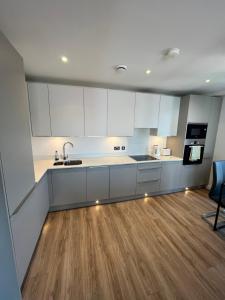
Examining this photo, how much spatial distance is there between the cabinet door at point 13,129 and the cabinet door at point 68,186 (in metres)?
0.88

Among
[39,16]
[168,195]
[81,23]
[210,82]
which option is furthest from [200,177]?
[39,16]

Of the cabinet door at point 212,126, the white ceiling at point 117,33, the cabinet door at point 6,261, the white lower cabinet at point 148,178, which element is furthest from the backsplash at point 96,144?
the cabinet door at point 6,261

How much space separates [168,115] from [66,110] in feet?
7.17

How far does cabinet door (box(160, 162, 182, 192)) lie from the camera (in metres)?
3.07

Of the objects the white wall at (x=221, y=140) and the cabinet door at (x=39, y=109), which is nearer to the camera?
the cabinet door at (x=39, y=109)

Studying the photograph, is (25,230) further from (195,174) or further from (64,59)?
(195,174)

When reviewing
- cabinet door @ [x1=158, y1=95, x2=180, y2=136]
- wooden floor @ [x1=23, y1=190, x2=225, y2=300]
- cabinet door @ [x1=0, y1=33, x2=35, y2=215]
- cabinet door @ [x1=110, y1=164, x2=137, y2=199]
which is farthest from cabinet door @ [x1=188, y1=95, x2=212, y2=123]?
cabinet door @ [x1=0, y1=33, x2=35, y2=215]

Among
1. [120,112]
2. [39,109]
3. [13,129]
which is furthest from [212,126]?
[13,129]

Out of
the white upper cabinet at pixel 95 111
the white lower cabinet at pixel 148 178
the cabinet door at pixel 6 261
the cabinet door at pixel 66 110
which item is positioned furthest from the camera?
the white lower cabinet at pixel 148 178

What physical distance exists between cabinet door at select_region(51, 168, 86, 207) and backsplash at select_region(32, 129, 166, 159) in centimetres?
62

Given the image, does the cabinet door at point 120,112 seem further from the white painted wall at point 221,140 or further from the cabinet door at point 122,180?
the white painted wall at point 221,140

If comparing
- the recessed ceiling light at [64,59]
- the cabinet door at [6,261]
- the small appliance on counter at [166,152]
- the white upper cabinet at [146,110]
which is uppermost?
the recessed ceiling light at [64,59]

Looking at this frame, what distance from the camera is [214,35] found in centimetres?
117

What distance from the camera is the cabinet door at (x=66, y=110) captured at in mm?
2363
